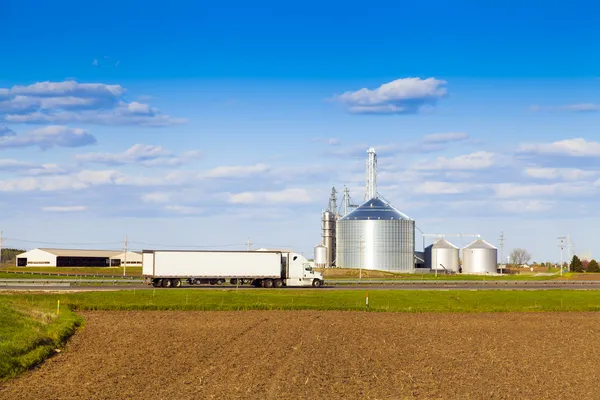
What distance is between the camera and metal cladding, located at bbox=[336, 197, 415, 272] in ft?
531

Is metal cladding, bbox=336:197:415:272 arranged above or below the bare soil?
above

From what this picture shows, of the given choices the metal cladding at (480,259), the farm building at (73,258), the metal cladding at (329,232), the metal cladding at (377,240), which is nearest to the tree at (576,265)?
the metal cladding at (480,259)

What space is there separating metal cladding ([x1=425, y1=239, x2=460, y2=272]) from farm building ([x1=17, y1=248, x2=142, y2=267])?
71.0 m

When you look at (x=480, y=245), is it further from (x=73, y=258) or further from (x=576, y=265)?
(x=73, y=258)

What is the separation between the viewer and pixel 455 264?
178m

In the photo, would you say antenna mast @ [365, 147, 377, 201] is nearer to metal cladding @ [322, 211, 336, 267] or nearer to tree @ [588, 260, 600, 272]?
metal cladding @ [322, 211, 336, 267]

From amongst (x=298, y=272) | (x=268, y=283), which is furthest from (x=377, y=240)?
(x=268, y=283)

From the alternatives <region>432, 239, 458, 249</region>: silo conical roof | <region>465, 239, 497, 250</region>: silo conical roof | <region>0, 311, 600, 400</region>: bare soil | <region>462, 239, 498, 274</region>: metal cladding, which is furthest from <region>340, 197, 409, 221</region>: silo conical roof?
<region>0, 311, 600, 400</region>: bare soil

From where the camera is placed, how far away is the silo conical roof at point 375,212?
164375 millimetres

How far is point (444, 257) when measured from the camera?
581ft

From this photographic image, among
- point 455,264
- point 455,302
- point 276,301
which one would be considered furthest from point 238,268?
point 455,264

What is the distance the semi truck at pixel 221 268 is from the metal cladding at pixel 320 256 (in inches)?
3412

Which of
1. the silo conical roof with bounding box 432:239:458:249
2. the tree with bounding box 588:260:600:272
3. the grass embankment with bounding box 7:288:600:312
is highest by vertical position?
the silo conical roof with bounding box 432:239:458:249

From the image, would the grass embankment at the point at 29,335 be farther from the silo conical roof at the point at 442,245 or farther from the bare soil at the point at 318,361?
the silo conical roof at the point at 442,245
